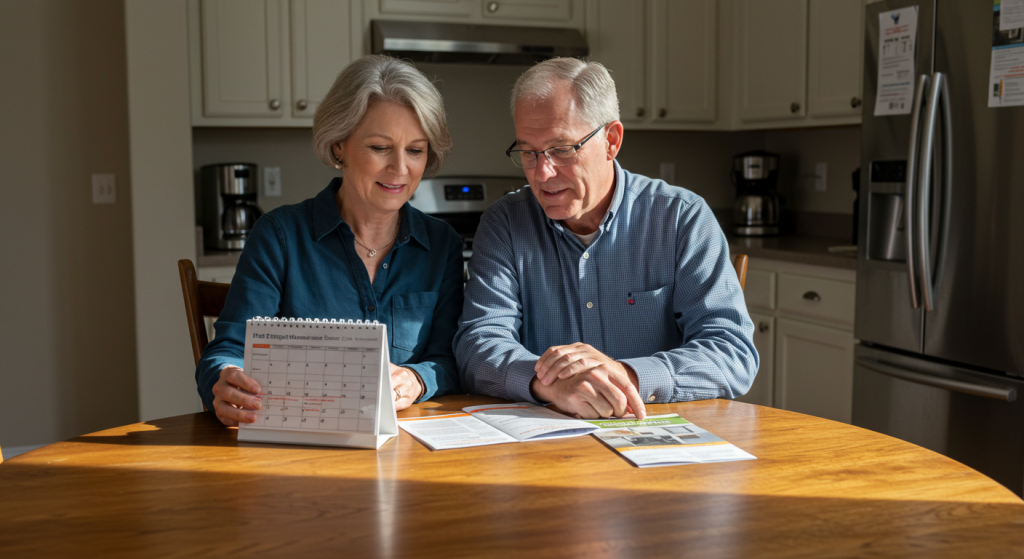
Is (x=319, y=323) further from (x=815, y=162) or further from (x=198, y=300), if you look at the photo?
(x=815, y=162)

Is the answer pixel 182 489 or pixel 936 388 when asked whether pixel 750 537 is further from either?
pixel 936 388

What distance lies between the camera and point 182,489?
3.40 feet

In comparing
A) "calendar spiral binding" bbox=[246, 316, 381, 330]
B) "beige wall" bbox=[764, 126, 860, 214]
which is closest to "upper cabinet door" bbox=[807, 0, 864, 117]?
"beige wall" bbox=[764, 126, 860, 214]

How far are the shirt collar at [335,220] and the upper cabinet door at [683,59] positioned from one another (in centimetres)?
246

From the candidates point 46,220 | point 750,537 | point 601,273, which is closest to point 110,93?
point 46,220

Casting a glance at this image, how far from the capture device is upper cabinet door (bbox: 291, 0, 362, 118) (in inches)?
134

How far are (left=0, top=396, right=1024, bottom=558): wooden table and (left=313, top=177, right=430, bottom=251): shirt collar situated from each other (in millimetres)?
525

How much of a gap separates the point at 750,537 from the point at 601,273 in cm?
86

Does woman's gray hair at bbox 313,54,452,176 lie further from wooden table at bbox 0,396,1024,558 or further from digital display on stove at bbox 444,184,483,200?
digital display on stove at bbox 444,184,483,200

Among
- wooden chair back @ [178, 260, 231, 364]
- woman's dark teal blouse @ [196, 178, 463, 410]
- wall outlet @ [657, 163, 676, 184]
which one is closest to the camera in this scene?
woman's dark teal blouse @ [196, 178, 463, 410]

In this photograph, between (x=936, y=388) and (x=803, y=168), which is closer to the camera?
(x=936, y=388)

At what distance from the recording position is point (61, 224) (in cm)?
334

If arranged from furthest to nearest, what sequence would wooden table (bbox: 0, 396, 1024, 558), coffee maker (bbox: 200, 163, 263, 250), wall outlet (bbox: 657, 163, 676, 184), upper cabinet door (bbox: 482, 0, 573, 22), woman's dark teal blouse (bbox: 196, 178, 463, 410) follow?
wall outlet (bbox: 657, 163, 676, 184) → upper cabinet door (bbox: 482, 0, 573, 22) → coffee maker (bbox: 200, 163, 263, 250) → woman's dark teal blouse (bbox: 196, 178, 463, 410) → wooden table (bbox: 0, 396, 1024, 558)

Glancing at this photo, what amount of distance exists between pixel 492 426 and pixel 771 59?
292cm
